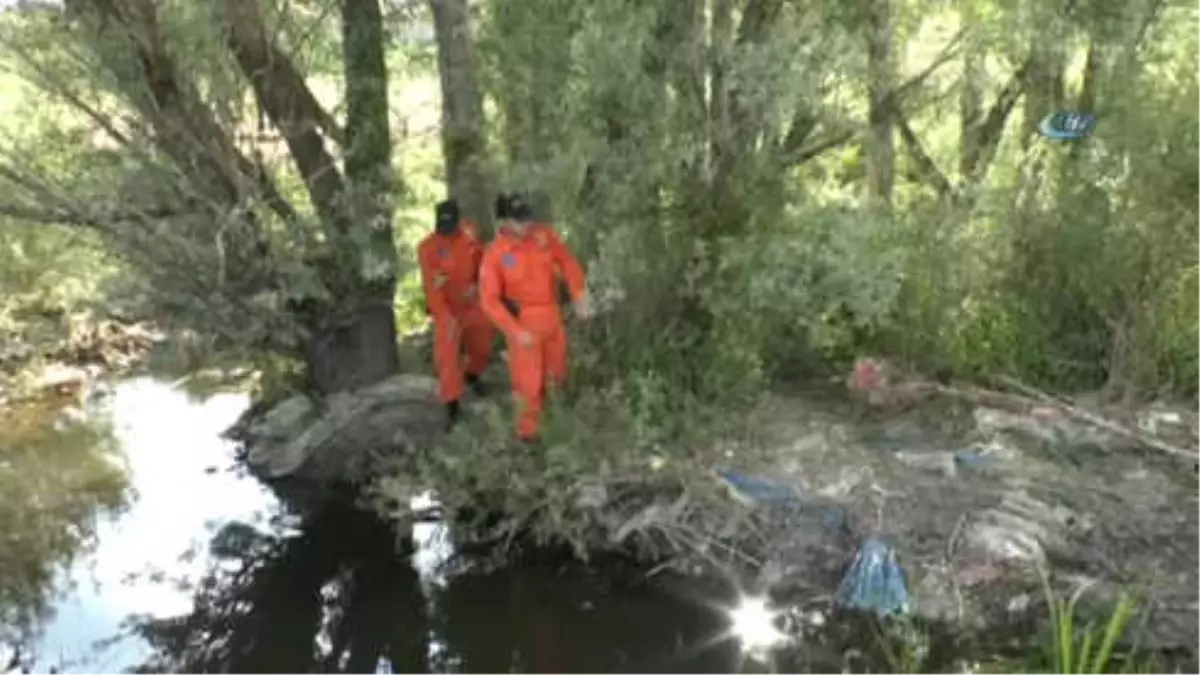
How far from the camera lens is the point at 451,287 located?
7.79 m

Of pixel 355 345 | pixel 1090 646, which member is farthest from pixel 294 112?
pixel 1090 646

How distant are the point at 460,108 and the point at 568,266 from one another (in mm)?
1551

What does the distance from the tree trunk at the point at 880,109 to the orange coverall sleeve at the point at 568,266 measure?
2.07 metres

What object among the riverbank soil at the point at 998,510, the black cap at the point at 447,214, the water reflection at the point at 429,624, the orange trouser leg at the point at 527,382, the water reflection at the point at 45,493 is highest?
the black cap at the point at 447,214

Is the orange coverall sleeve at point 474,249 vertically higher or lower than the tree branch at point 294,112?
lower

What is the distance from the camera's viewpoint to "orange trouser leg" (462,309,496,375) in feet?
26.1

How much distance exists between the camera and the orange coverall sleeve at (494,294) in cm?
675

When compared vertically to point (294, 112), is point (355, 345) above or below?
below

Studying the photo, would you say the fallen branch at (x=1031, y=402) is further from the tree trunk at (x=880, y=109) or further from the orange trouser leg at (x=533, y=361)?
the orange trouser leg at (x=533, y=361)

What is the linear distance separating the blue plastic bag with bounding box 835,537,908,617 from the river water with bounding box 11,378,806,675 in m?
0.43

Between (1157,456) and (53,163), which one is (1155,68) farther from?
(53,163)

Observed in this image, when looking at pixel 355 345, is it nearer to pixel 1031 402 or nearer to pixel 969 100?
pixel 1031 402

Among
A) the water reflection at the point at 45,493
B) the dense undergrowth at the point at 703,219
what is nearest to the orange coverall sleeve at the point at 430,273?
the dense undergrowth at the point at 703,219

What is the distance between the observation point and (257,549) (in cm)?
732
